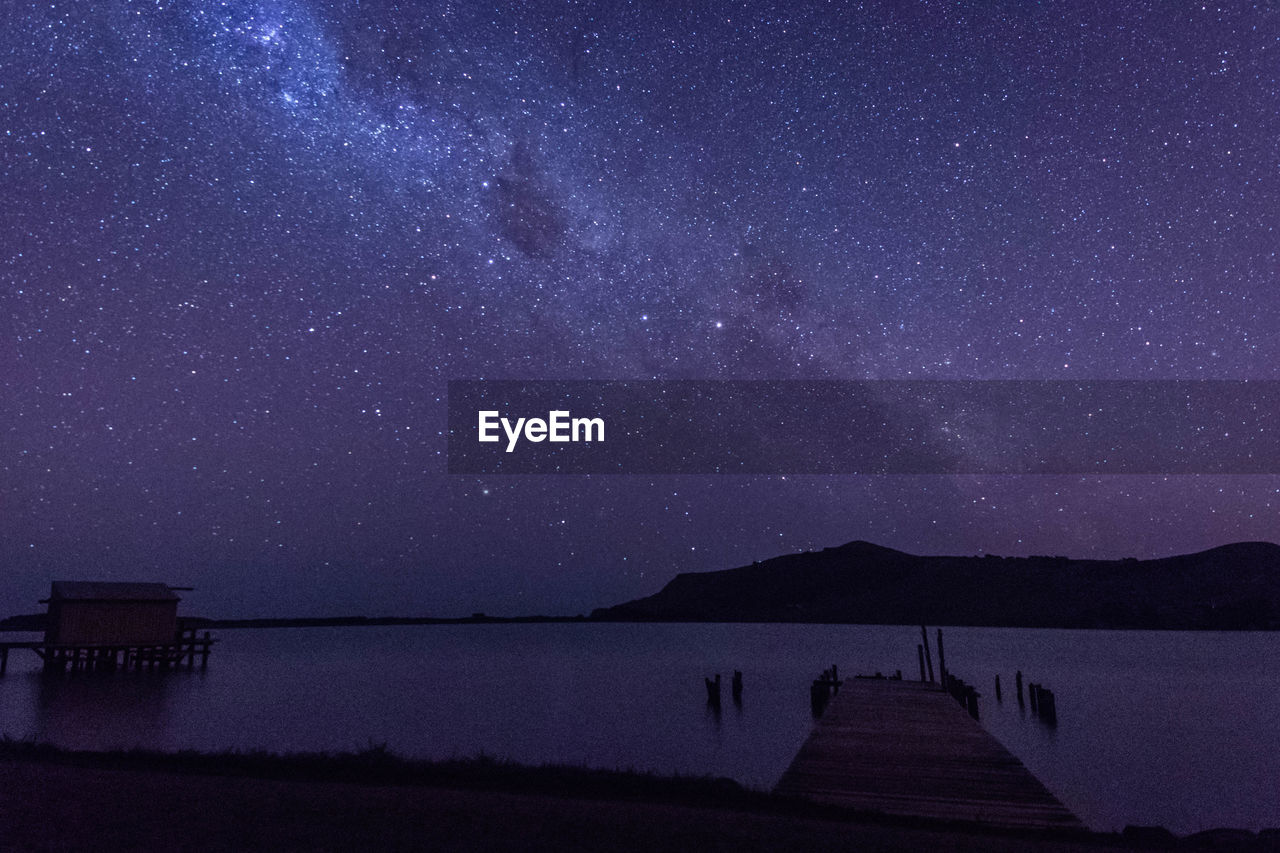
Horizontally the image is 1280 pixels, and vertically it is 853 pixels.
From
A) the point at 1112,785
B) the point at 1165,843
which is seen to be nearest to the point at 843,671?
the point at 1112,785

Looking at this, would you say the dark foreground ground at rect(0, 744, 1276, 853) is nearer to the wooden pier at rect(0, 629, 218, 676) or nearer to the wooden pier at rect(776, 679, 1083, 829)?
the wooden pier at rect(776, 679, 1083, 829)

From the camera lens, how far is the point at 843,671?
2480 inches

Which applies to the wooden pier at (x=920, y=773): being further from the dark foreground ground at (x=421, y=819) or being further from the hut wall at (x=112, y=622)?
the hut wall at (x=112, y=622)

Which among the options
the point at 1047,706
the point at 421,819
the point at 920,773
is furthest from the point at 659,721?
the point at 421,819

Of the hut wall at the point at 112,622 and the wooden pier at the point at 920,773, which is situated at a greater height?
the hut wall at the point at 112,622

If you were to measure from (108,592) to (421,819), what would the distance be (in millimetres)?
44917

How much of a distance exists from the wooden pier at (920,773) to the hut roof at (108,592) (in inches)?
1623

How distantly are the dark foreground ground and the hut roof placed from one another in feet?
121

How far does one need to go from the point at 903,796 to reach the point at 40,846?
11256mm

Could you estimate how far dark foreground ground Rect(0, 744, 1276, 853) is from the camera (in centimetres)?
908

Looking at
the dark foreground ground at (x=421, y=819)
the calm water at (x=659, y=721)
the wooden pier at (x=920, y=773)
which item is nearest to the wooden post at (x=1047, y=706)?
the calm water at (x=659, y=721)

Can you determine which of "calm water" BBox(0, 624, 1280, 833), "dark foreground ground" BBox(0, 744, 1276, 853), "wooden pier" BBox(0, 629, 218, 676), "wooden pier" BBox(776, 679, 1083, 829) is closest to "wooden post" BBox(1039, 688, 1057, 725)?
"calm water" BBox(0, 624, 1280, 833)

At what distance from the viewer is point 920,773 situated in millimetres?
14555

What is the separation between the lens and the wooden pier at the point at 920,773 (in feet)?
39.8
